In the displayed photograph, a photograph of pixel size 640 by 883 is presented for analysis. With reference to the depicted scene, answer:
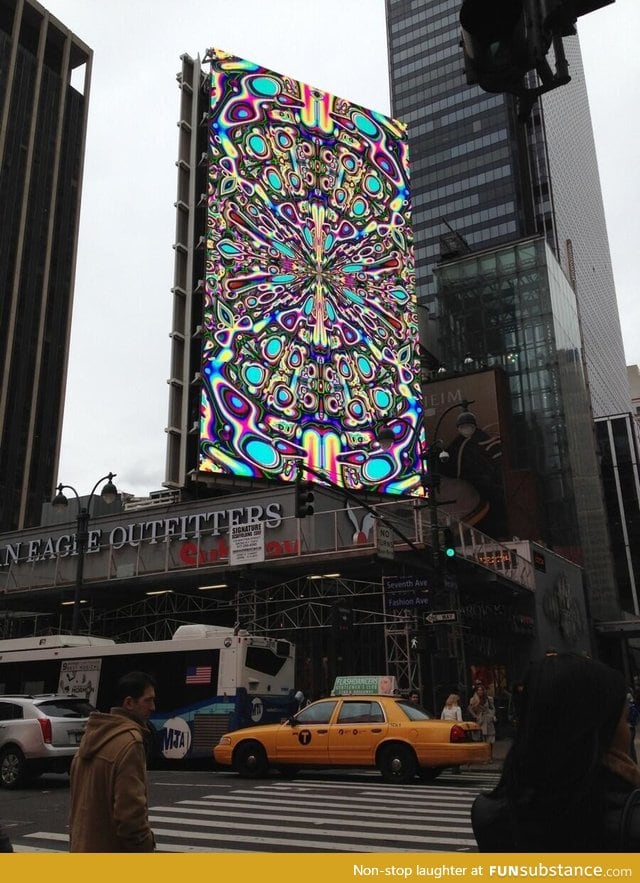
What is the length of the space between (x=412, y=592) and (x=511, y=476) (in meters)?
33.6

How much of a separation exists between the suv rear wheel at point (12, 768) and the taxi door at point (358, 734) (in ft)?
19.8

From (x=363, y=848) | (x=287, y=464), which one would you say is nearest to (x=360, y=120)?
(x=287, y=464)

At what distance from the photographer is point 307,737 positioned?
16.3 meters

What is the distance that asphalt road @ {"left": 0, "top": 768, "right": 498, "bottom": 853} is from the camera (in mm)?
9125

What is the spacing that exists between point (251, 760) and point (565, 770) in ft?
50.8

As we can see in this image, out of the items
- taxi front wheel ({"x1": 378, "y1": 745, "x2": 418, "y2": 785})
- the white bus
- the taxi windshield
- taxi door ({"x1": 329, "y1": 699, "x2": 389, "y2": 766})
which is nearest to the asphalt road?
taxi front wheel ({"x1": 378, "y1": 745, "x2": 418, "y2": 785})

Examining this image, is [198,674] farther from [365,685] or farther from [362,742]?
[362,742]

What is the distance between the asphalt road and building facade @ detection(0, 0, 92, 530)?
282ft

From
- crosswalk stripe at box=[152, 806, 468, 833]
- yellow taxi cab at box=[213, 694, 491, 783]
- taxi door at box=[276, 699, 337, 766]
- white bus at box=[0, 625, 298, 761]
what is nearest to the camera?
crosswalk stripe at box=[152, 806, 468, 833]

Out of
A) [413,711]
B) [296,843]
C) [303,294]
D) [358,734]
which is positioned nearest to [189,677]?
[358,734]

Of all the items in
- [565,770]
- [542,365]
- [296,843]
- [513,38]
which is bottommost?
[296,843]

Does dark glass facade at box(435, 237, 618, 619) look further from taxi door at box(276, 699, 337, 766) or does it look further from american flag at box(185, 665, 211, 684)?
taxi door at box(276, 699, 337, 766)

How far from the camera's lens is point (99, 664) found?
22.8 meters

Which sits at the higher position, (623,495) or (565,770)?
(623,495)
